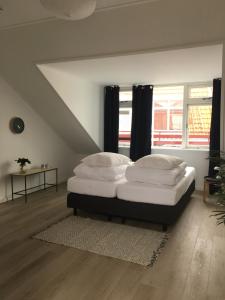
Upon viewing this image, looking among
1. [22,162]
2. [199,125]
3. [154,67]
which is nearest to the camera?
[154,67]

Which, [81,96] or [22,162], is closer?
[22,162]

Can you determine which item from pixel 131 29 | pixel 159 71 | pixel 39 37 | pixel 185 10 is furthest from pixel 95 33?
pixel 159 71

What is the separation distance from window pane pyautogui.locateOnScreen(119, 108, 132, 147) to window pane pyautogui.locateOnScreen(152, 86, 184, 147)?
23.0 inches

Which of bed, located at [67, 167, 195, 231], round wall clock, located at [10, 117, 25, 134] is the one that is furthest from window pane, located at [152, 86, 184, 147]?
round wall clock, located at [10, 117, 25, 134]

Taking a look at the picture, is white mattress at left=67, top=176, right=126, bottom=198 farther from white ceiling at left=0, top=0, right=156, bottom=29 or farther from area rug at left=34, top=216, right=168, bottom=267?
white ceiling at left=0, top=0, right=156, bottom=29

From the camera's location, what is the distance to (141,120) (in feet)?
18.3

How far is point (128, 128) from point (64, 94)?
1965 millimetres

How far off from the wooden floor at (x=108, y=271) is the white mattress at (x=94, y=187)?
72cm

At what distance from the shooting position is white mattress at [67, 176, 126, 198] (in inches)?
134

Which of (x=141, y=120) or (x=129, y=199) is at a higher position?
(x=141, y=120)

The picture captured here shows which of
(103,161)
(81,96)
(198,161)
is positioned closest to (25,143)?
(81,96)

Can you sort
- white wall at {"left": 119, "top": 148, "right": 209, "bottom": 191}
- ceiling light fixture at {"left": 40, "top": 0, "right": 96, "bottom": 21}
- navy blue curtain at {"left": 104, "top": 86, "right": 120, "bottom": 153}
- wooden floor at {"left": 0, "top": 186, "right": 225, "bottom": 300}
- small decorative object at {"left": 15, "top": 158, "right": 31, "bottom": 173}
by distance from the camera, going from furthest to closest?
navy blue curtain at {"left": 104, "top": 86, "right": 120, "bottom": 153}, white wall at {"left": 119, "top": 148, "right": 209, "bottom": 191}, small decorative object at {"left": 15, "top": 158, "right": 31, "bottom": 173}, wooden floor at {"left": 0, "top": 186, "right": 225, "bottom": 300}, ceiling light fixture at {"left": 40, "top": 0, "right": 96, "bottom": 21}

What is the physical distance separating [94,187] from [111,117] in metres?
2.65

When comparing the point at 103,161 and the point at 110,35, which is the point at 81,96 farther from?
the point at 110,35
